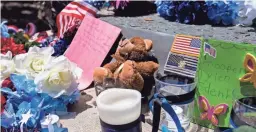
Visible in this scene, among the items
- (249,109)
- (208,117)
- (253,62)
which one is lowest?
(208,117)

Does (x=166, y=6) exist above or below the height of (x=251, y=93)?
above

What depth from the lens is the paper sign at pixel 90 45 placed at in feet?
4.95

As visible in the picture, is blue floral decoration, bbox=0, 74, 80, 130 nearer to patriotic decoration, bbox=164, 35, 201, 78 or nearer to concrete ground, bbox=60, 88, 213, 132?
concrete ground, bbox=60, 88, 213, 132

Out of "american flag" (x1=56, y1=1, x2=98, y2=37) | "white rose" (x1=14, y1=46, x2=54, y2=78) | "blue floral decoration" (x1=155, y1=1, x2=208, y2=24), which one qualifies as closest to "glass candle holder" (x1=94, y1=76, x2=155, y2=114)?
"white rose" (x1=14, y1=46, x2=54, y2=78)

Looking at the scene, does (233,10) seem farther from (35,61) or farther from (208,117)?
(35,61)

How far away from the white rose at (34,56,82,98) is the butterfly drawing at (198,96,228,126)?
51 centimetres

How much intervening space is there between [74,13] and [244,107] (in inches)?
44.7

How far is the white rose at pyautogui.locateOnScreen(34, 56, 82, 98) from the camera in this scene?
1203mm

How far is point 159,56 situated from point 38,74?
531 millimetres

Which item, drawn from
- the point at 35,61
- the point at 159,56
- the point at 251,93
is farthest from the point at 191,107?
the point at 35,61

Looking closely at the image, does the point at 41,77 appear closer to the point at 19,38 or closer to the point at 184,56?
the point at 184,56

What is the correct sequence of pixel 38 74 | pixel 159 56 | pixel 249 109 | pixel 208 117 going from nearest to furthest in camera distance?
pixel 249 109
pixel 208 117
pixel 38 74
pixel 159 56

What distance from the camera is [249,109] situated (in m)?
0.90

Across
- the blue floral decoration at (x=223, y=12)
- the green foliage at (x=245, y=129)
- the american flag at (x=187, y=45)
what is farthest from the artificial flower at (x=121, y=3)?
the green foliage at (x=245, y=129)
